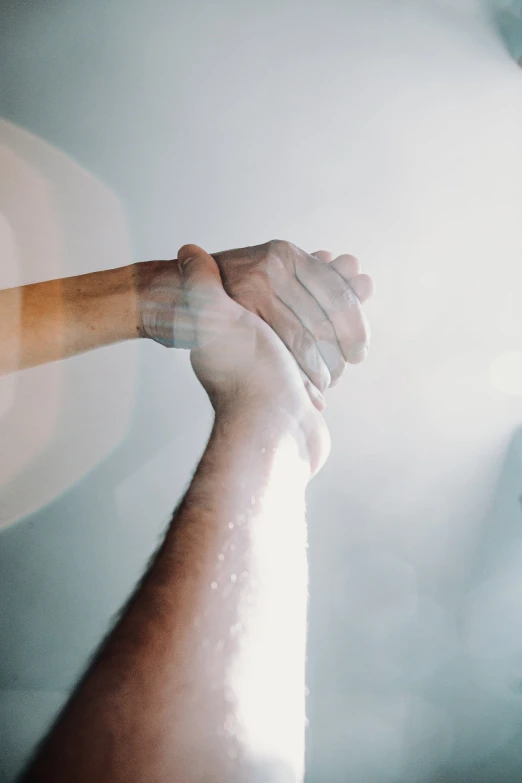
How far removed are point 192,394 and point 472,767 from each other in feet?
4.51

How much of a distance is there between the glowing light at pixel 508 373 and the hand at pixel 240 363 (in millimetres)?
637

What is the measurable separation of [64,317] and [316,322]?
444mm

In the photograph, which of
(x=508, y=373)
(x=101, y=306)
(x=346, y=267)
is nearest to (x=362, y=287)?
(x=346, y=267)

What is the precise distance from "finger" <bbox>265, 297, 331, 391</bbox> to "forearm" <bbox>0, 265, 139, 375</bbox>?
0.85 feet

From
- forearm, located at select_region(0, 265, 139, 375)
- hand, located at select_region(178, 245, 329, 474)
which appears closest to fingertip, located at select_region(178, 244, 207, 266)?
hand, located at select_region(178, 245, 329, 474)

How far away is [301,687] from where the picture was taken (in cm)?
33

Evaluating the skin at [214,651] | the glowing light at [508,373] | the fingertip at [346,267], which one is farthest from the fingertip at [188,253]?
the glowing light at [508,373]

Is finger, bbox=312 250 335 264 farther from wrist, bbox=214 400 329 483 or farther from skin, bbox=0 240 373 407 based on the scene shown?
wrist, bbox=214 400 329 483

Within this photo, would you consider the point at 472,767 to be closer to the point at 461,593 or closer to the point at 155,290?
the point at 461,593

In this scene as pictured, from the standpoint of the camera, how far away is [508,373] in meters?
0.96

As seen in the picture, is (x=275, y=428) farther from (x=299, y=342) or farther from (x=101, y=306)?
(x=101, y=306)

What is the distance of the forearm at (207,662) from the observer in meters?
0.23

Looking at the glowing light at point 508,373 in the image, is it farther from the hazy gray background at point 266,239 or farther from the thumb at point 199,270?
the thumb at point 199,270

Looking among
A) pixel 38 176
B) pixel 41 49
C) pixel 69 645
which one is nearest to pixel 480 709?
pixel 69 645
